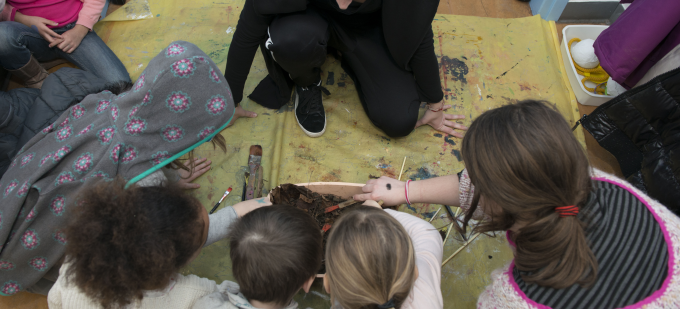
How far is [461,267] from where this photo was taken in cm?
144

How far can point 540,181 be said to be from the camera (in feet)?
2.59

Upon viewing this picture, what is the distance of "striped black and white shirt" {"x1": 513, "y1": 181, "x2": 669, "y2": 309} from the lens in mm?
769

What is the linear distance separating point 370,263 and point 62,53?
2.05 metres

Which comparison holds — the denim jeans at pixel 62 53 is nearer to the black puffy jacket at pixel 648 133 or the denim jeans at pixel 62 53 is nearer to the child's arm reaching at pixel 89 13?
the child's arm reaching at pixel 89 13

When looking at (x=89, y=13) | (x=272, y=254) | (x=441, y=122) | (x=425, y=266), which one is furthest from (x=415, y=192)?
(x=89, y=13)

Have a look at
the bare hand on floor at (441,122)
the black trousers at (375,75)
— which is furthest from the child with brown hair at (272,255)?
the bare hand on floor at (441,122)

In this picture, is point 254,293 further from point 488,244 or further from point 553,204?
point 488,244

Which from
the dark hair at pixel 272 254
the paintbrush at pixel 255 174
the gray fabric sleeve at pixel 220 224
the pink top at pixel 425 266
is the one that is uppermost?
the dark hair at pixel 272 254

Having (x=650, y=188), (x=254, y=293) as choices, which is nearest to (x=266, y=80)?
(x=254, y=293)

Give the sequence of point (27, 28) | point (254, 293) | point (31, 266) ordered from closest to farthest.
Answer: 1. point (254, 293)
2. point (31, 266)
3. point (27, 28)

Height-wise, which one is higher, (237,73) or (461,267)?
(237,73)

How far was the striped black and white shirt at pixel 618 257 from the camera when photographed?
77 cm

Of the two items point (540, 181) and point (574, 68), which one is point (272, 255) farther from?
point (574, 68)

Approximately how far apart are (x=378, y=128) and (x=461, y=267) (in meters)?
0.75
